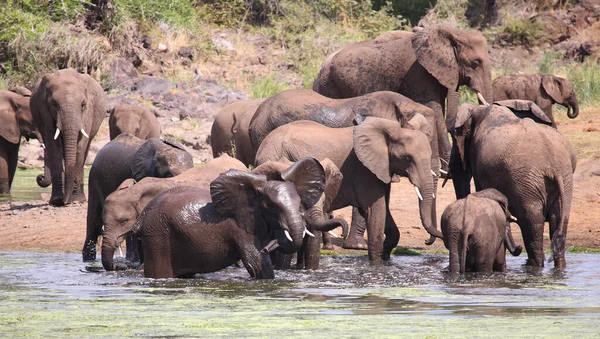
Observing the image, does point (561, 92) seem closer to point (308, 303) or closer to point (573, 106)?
point (573, 106)

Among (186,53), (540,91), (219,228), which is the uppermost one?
(186,53)

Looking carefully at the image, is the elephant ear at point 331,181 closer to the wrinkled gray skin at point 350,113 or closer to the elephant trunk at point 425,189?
the elephant trunk at point 425,189

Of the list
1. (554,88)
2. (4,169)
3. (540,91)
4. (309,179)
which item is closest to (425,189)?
(309,179)

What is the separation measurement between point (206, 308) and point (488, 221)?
3.20 meters

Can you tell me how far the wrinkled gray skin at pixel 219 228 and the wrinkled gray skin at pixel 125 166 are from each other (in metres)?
2.14

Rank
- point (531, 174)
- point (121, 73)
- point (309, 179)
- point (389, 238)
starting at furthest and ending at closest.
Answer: point (121, 73) < point (389, 238) < point (531, 174) < point (309, 179)

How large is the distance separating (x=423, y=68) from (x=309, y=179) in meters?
5.01

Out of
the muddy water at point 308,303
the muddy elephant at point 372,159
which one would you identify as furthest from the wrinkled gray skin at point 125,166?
the muddy water at point 308,303

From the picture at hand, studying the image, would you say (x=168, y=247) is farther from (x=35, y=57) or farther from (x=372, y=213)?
(x=35, y=57)

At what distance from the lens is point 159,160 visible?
41.8 feet

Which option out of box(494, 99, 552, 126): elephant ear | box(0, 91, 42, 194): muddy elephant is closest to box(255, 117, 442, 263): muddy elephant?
box(494, 99, 552, 126): elephant ear

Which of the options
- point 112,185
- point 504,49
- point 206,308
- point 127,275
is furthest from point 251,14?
point 206,308

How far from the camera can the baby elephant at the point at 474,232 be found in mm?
11008

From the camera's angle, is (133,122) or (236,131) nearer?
(236,131)
